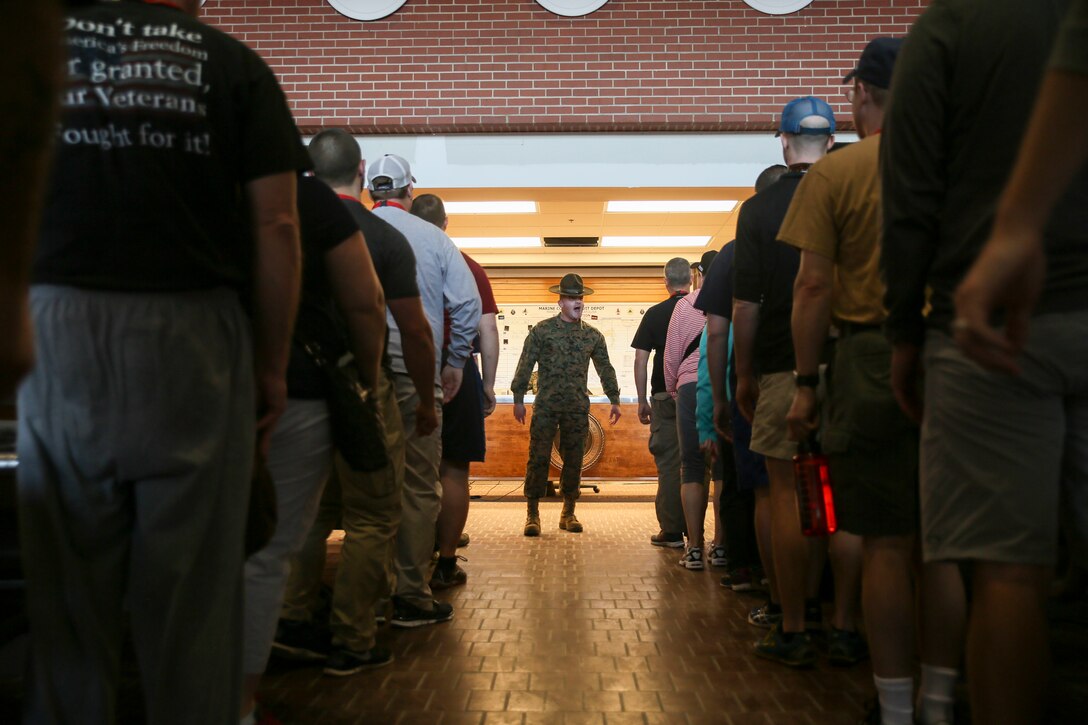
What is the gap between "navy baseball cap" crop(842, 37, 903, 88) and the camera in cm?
267

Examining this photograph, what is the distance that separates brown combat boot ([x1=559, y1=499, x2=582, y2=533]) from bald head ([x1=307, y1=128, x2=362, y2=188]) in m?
4.46

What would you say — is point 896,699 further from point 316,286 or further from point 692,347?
point 692,347

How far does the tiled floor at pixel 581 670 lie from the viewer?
2.76m

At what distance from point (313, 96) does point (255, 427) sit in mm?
7311

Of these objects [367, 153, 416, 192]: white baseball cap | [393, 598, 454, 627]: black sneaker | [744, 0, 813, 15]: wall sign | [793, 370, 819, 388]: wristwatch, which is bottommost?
[393, 598, 454, 627]: black sneaker

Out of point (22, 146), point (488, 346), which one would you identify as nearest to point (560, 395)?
point (488, 346)

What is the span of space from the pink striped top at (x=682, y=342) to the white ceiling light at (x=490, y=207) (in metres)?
3.80

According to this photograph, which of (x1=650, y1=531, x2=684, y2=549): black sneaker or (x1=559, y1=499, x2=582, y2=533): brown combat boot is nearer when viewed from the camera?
(x1=650, y1=531, x2=684, y2=549): black sneaker

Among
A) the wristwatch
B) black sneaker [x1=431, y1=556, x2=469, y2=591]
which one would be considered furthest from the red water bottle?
black sneaker [x1=431, y1=556, x2=469, y2=591]

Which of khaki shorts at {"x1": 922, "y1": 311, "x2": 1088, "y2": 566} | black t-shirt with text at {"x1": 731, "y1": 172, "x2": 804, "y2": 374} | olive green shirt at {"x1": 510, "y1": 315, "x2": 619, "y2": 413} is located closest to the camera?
khaki shorts at {"x1": 922, "y1": 311, "x2": 1088, "y2": 566}

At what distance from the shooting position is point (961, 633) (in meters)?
2.40

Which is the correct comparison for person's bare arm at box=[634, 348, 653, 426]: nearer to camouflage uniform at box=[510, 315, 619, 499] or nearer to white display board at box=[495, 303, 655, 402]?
camouflage uniform at box=[510, 315, 619, 499]

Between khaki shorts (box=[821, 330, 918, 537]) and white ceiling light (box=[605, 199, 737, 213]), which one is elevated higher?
white ceiling light (box=[605, 199, 737, 213])

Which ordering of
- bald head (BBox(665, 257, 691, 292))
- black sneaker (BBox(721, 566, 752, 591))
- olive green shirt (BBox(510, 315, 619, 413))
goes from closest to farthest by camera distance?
black sneaker (BBox(721, 566, 752, 591)) < bald head (BBox(665, 257, 691, 292)) < olive green shirt (BBox(510, 315, 619, 413))
